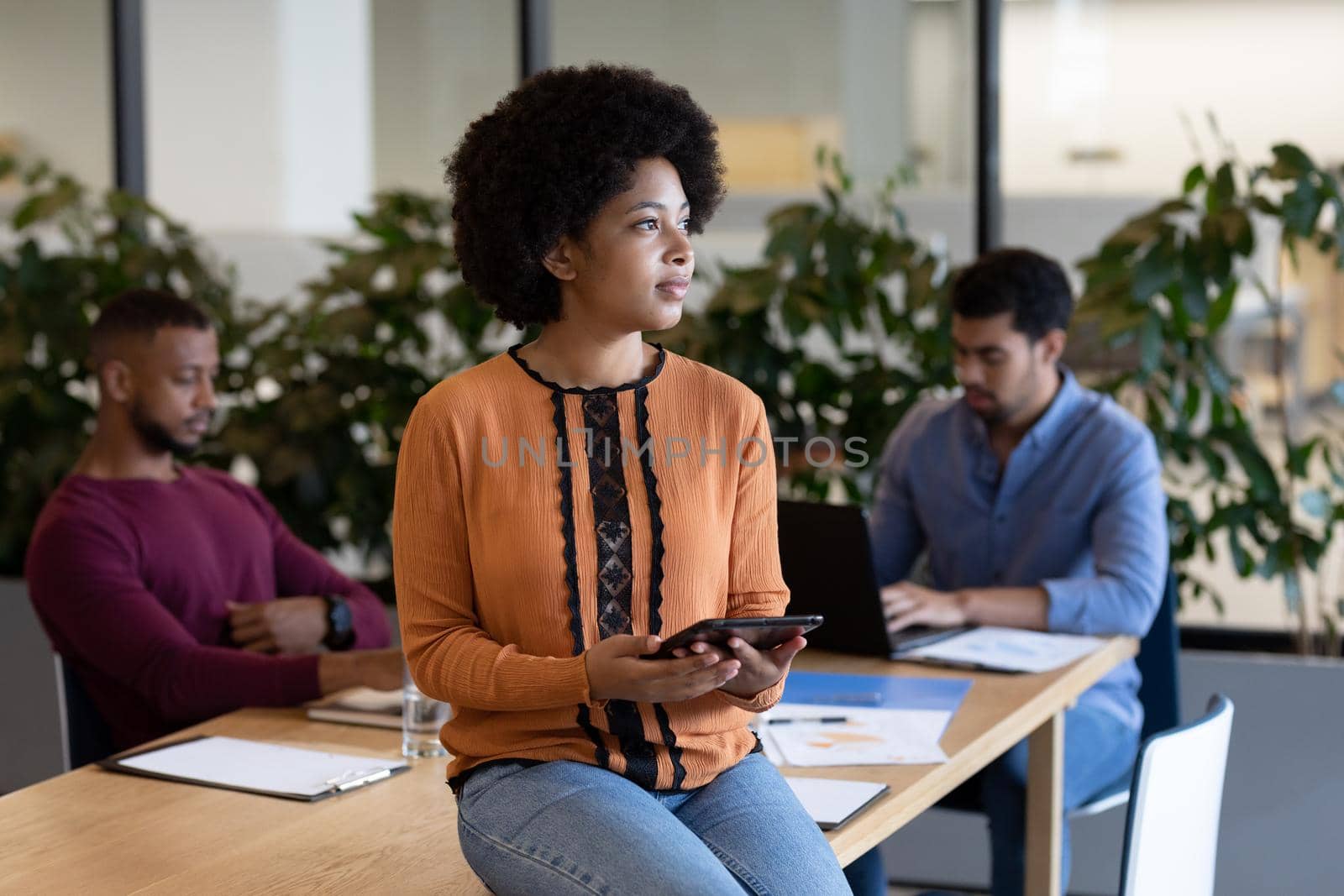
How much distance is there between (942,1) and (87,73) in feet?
8.48

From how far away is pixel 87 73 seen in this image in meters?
4.62

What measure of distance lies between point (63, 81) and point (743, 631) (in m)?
3.99

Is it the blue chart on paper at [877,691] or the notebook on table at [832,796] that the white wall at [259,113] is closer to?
the blue chart on paper at [877,691]

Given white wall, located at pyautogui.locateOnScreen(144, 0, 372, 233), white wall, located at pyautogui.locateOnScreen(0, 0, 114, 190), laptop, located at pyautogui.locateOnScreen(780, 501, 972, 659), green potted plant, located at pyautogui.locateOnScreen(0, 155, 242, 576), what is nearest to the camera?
laptop, located at pyautogui.locateOnScreen(780, 501, 972, 659)

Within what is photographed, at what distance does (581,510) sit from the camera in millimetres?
1518

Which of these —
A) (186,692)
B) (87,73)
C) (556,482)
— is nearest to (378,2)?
(87,73)

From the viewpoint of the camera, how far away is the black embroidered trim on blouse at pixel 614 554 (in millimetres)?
1498

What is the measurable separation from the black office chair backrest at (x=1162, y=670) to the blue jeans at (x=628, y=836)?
150 centimetres

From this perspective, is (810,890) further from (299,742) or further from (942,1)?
(942,1)

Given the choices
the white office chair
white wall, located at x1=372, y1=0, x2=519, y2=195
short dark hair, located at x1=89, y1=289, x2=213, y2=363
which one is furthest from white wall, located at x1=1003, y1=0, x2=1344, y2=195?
short dark hair, located at x1=89, y1=289, x2=213, y2=363

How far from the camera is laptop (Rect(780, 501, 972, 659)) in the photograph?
236 cm

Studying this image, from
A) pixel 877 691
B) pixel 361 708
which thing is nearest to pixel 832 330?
pixel 877 691

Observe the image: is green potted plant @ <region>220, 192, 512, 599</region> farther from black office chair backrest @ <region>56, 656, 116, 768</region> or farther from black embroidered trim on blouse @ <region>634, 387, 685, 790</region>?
black embroidered trim on blouse @ <region>634, 387, 685, 790</region>

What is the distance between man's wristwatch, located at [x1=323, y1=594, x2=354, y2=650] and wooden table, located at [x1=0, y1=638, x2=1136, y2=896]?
1.26ft
